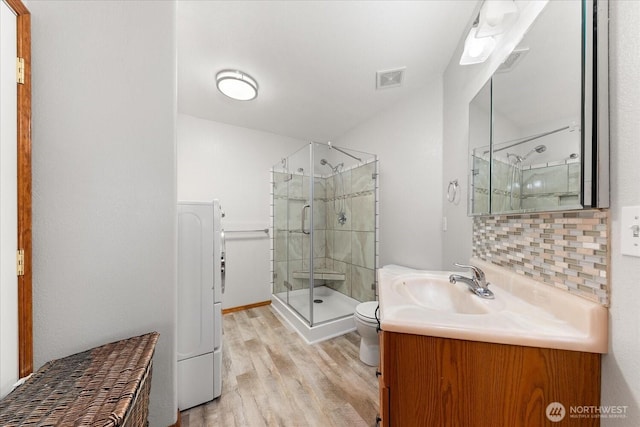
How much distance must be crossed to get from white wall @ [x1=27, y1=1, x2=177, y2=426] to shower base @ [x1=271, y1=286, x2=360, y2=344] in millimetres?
1312

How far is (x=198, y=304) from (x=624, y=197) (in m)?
1.92

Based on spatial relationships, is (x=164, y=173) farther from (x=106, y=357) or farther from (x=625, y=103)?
(x=625, y=103)

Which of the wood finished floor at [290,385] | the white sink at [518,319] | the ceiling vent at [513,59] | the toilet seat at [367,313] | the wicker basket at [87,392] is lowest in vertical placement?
the wood finished floor at [290,385]

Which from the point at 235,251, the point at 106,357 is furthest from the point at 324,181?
the point at 106,357

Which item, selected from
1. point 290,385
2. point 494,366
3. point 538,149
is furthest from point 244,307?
point 538,149

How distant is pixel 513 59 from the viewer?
106cm

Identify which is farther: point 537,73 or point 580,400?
point 537,73

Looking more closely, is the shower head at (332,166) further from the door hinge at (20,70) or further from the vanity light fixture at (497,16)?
the door hinge at (20,70)

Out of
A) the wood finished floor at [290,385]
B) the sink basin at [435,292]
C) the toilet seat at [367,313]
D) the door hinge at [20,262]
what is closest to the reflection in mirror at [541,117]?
the sink basin at [435,292]

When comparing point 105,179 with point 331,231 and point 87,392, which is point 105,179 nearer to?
point 87,392

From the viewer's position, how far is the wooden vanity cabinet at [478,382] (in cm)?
62

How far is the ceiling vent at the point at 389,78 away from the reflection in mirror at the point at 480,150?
81 cm

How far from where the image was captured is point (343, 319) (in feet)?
7.90

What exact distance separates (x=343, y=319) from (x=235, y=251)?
63.0 inches
